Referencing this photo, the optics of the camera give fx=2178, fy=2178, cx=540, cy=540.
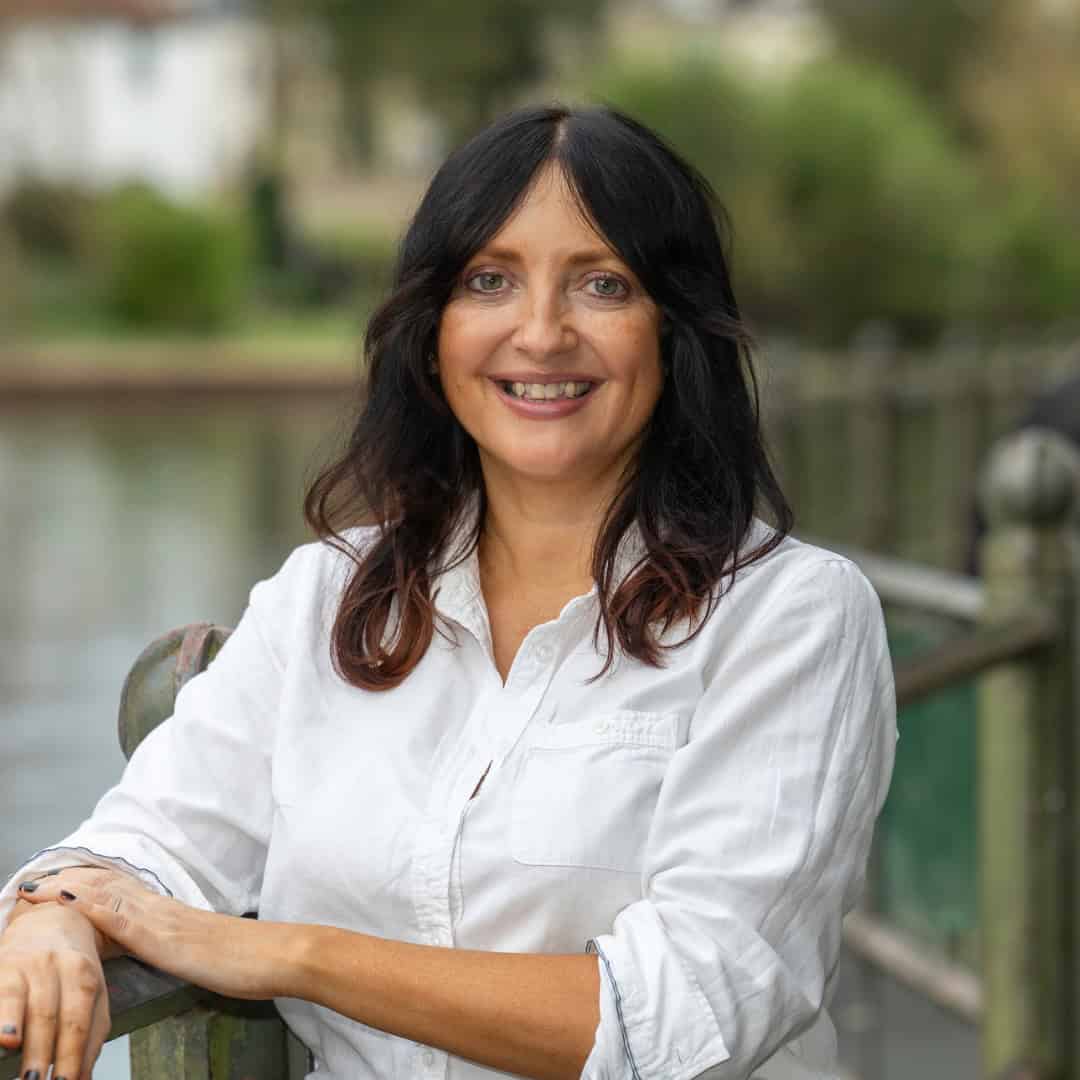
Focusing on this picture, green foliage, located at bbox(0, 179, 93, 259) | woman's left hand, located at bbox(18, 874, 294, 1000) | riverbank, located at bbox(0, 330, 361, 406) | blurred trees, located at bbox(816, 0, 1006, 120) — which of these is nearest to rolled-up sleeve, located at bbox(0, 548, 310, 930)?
woman's left hand, located at bbox(18, 874, 294, 1000)

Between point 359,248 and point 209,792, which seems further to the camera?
point 359,248

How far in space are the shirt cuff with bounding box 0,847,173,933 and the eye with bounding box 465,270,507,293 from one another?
64 cm

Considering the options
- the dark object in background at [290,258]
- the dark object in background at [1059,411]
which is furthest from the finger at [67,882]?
the dark object in background at [290,258]

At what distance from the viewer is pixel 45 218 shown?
122 feet

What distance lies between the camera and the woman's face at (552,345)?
2.05 m

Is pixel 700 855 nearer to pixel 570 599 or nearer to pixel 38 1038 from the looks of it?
pixel 570 599

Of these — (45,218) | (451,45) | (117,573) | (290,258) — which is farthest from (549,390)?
(451,45)

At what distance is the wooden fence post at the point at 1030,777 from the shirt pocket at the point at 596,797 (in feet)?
5.59

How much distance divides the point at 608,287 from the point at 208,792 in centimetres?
61

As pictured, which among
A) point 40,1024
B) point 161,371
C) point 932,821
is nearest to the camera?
point 40,1024

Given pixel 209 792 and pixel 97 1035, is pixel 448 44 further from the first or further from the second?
pixel 97 1035

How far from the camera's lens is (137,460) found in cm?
2039

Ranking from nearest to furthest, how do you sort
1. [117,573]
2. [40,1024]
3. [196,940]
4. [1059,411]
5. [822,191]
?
[40,1024]
[196,940]
[1059,411]
[117,573]
[822,191]

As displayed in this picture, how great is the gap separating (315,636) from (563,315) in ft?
1.28
